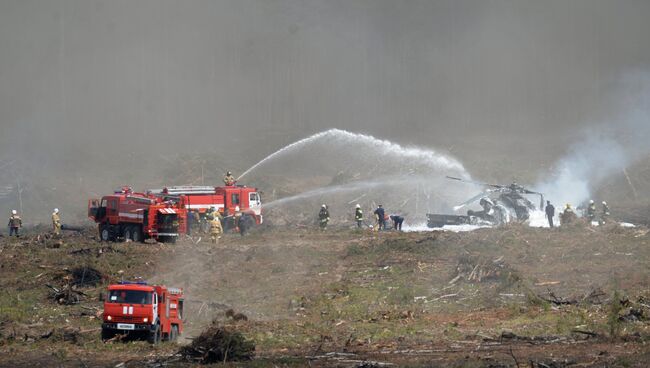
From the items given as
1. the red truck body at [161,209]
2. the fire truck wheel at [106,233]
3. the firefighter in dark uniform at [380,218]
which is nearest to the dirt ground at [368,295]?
the fire truck wheel at [106,233]

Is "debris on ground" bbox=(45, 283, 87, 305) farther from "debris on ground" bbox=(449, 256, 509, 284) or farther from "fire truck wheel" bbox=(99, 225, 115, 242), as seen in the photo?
"fire truck wheel" bbox=(99, 225, 115, 242)

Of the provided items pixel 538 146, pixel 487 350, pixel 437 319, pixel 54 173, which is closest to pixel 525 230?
pixel 437 319

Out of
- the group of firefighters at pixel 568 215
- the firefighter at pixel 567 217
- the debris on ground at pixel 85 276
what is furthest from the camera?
the firefighter at pixel 567 217

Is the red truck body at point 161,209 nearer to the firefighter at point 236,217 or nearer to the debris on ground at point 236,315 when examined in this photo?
the firefighter at point 236,217

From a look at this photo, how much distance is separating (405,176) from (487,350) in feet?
140

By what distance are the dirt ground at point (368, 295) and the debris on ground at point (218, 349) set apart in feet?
1.81

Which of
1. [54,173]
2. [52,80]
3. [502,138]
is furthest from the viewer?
[52,80]

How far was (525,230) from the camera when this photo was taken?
143ft

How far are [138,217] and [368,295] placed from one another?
671 inches

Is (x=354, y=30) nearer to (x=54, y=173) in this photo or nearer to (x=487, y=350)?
(x=54, y=173)

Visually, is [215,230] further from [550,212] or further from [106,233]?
[550,212]

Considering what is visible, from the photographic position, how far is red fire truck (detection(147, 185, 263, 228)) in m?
47.8

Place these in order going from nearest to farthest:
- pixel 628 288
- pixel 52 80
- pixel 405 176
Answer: pixel 628 288, pixel 405 176, pixel 52 80

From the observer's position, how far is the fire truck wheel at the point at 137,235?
4416 centimetres
